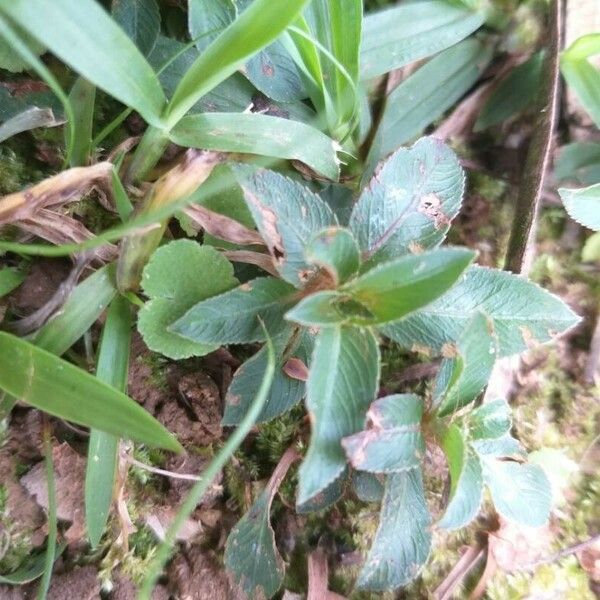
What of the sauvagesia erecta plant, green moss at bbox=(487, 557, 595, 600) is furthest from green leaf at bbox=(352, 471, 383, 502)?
green moss at bbox=(487, 557, 595, 600)

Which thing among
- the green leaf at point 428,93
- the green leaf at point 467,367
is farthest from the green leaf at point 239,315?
the green leaf at point 428,93

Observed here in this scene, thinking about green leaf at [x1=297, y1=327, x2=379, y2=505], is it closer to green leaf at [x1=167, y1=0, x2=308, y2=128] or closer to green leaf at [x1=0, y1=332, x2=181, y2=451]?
green leaf at [x1=0, y1=332, x2=181, y2=451]

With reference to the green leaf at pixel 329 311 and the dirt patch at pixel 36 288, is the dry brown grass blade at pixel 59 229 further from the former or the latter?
the green leaf at pixel 329 311

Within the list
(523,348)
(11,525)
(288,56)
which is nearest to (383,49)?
(288,56)

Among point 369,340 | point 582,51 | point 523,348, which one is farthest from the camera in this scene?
point 582,51

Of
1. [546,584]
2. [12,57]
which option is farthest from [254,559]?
[12,57]

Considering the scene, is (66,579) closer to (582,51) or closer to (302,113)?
(302,113)
